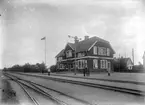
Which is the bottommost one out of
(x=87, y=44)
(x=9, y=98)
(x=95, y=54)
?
(x=9, y=98)

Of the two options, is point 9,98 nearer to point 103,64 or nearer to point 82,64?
point 82,64

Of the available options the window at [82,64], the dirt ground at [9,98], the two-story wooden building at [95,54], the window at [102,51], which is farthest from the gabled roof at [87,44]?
Result: the dirt ground at [9,98]

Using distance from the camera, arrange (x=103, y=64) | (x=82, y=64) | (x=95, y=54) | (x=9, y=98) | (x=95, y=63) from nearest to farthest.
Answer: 1. (x=9, y=98)
2. (x=95, y=54)
3. (x=95, y=63)
4. (x=103, y=64)
5. (x=82, y=64)

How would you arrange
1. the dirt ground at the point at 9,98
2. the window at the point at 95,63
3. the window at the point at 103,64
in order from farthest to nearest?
the window at the point at 103,64 → the window at the point at 95,63 → the dirt ground at the point at 9,98

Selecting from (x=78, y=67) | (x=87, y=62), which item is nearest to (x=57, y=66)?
(x=78, y=67)

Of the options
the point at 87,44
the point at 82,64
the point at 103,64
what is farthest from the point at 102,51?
the point at 82,64

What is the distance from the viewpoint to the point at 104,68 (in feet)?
112

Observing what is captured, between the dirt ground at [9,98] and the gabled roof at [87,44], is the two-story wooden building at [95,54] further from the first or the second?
the dirt ground at [9,98]

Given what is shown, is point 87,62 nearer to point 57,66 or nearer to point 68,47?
point 68,47

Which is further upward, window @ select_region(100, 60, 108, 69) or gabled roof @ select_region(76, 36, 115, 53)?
gabled roof @ select_region(76, 36, 115, 53)

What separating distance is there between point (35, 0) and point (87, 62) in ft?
85.1

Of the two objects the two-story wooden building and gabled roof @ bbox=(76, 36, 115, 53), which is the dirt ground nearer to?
the two-story wooden building

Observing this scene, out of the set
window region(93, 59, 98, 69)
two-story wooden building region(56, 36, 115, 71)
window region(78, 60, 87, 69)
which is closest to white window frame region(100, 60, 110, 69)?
two-story wooden building region(56, 36, 115, 71)

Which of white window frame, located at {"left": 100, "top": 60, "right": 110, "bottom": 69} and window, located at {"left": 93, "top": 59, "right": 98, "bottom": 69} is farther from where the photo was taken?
white window frame, located at {"left": 100, "top": 60, "right": 110, "bottom": 69}
